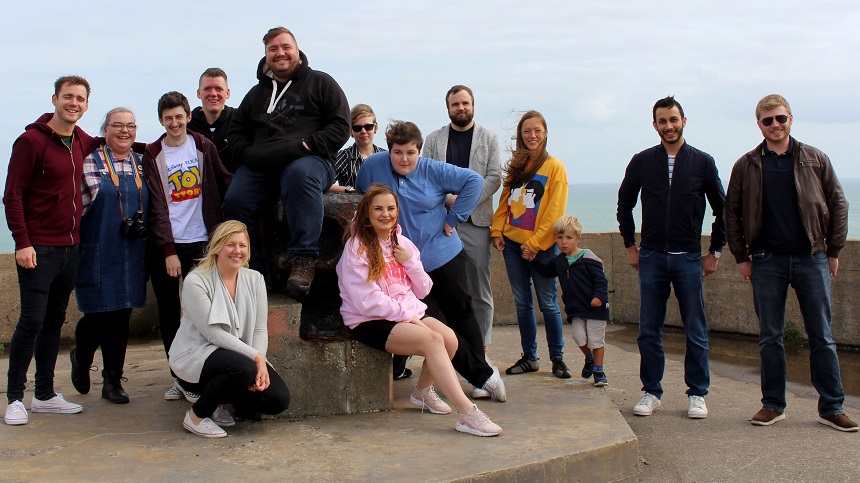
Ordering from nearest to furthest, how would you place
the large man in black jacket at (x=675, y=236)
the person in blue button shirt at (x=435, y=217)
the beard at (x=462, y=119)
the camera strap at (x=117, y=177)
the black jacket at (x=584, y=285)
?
the camera strap at (x=117, y=177), the person in blue button shirt at (x=435, y=217), the large man in black jacket at (x=675, y=236), the black jacket at (x=584, y=285), the beard at (x=462, y=119)

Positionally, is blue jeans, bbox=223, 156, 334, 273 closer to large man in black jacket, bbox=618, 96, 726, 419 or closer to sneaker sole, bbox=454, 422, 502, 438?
sneaker sole, bbox=454, 422, 502, 438

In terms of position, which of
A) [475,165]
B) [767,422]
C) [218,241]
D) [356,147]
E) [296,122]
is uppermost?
[296,122]

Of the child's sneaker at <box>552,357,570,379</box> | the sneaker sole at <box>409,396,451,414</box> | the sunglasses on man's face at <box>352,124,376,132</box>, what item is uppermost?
the sunglasses on man's face at <box>352,124,376,132</box>

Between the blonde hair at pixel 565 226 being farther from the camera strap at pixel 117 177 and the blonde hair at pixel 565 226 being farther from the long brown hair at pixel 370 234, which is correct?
the camera strap at pixel 117 177

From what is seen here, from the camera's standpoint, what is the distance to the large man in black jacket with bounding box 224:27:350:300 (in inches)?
198

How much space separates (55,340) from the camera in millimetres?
5078

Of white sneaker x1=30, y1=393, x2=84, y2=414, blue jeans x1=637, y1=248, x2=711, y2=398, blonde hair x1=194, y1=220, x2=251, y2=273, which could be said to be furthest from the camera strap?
blue jeans x1=637, y1=248, x2=711, y2=398

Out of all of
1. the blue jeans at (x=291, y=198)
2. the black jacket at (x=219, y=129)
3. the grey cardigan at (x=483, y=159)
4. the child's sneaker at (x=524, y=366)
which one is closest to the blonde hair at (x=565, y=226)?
the grey cardigan at (x=483, y=159)

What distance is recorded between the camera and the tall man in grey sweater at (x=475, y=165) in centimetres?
610

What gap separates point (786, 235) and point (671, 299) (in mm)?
4245

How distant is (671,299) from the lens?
9305mm

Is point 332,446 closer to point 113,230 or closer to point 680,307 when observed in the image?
point 113,230

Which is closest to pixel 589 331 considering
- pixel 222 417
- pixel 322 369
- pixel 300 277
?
pixel 322 369

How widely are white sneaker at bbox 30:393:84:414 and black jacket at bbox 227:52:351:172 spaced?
1.75 meters
